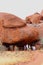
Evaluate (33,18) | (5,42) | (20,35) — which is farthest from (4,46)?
(33,18)

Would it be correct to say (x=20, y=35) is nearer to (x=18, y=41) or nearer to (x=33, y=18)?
Result: (x=18, y=41)

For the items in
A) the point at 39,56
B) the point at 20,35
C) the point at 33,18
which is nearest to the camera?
the point at 39,56

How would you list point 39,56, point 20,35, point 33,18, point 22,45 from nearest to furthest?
point 39,56, point 20,35, point 22,45, point 33,18

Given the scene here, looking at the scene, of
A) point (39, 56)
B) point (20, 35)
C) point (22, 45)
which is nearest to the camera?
point (39, 56)

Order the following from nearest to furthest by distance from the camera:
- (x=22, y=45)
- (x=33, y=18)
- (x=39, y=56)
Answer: (x=39, y=56) < (x=22, y=45) < (x=33, y=18)

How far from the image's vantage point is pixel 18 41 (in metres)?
12.1

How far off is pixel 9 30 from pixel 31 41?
131 cm

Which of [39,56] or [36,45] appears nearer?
[39,56]

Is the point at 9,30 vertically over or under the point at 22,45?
over

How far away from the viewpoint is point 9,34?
12273mm

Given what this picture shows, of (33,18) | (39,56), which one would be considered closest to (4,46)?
(33,18)

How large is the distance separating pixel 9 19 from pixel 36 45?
6.53 feet

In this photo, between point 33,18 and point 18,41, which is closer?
point 18,41

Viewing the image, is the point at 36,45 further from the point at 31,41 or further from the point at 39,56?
the point at 39,56
